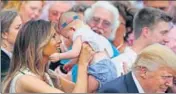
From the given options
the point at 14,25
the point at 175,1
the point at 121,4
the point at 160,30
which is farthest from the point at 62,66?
the point at 175,1

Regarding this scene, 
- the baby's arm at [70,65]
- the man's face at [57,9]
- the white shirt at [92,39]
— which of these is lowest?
the baby's arm at [70,65]

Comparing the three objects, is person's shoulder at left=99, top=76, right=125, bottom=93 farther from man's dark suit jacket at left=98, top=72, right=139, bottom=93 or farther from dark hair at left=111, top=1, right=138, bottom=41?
dark hair at left=111, top=1, right=138, bottom=41

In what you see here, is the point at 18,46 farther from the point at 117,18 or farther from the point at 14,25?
the point at 117,18

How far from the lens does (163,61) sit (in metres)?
4.50

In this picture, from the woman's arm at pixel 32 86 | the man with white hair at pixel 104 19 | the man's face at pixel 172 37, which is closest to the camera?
the woman's arm at pixel 32 86

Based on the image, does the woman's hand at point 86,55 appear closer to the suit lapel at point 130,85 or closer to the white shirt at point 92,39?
the white shirt at point 92,39

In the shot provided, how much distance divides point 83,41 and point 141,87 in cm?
60

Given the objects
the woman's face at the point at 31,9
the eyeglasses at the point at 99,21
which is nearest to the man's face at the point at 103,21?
the eyeglasses at the point at 99,21

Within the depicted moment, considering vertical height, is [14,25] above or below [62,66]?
above

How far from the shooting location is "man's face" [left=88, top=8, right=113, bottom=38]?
6.20 meters

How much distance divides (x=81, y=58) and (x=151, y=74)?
18.6 inches

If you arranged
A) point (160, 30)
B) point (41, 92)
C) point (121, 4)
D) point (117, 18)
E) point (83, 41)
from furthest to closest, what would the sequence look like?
point (121, 4) → point (117, 18) → point (160, 30) → point (83, 41) → point (41, 92)

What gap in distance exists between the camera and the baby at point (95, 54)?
4.83 metres

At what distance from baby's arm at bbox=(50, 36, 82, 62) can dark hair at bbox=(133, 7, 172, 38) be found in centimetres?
96
